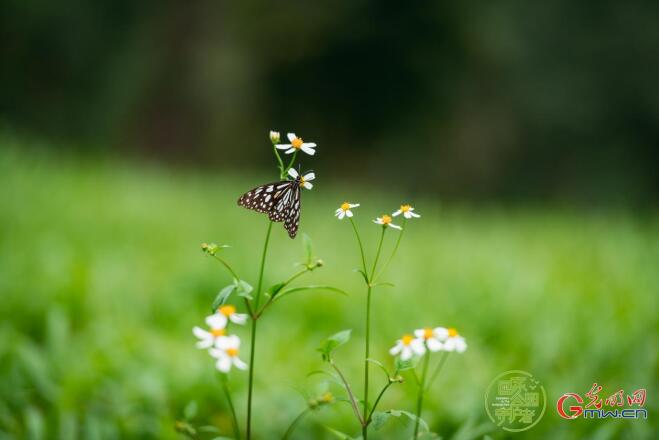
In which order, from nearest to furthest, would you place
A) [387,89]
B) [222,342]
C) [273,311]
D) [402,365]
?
[222,342] < [402,365] < [273,311] < [387,89]

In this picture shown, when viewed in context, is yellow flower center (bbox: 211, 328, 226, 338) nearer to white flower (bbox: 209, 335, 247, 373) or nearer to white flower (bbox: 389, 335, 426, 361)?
white flower (bbox: 209, 335, 247, 373)

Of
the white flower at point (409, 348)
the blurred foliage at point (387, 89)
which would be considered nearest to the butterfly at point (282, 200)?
the white flower at point (409, 348)

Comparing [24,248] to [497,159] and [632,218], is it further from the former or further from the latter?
[497,159]

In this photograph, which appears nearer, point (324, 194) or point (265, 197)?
point (265, 197)

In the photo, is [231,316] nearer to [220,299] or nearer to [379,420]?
[220,299]

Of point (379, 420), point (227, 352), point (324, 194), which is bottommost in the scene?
point (379, 420)

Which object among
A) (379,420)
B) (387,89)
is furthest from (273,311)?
(387,89)

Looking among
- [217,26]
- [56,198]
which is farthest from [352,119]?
[56,198]

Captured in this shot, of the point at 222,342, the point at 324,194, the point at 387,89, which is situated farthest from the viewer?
the point at 387,89
